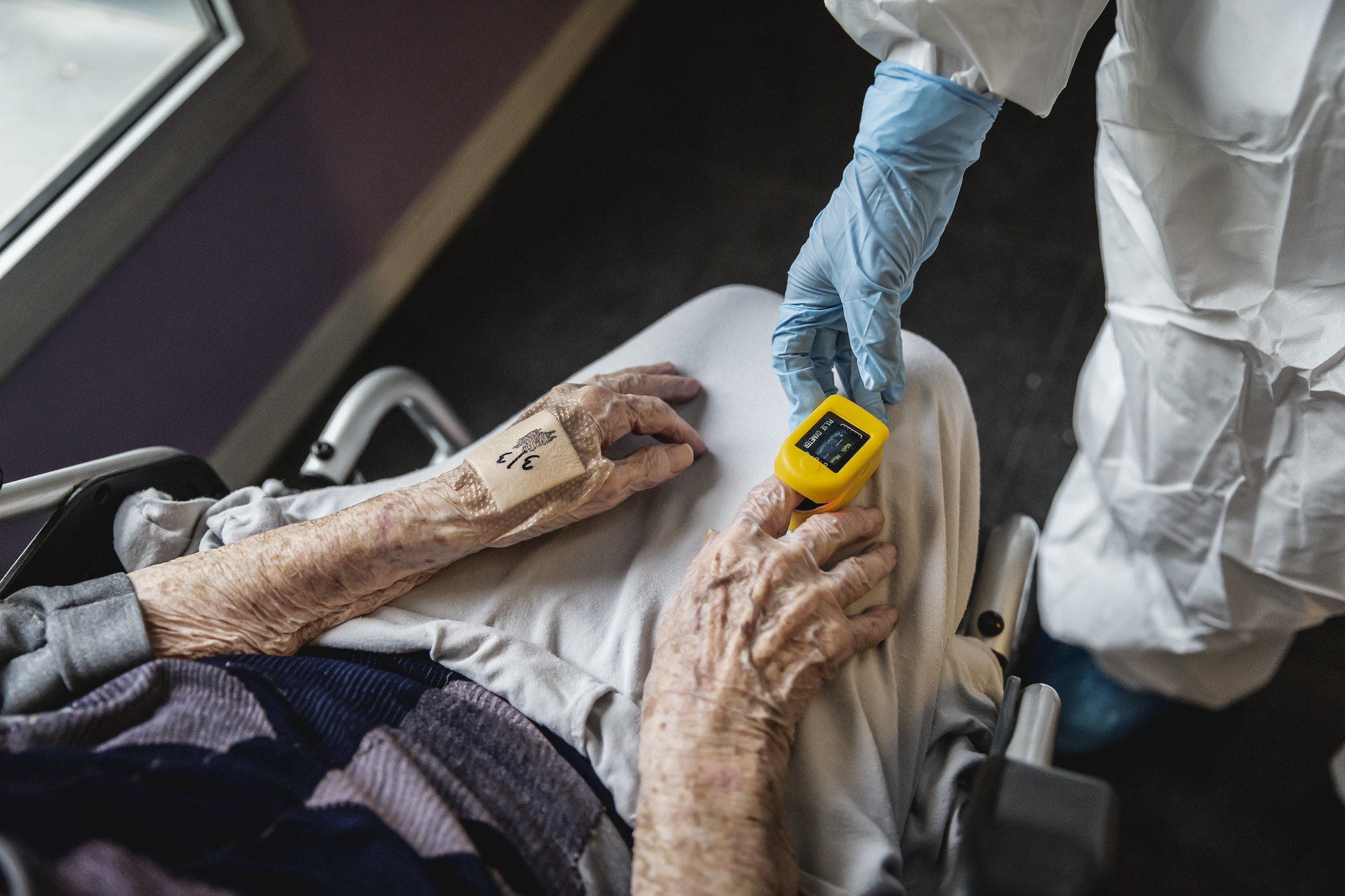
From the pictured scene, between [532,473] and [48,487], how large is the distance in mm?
498

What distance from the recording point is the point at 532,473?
913 mm

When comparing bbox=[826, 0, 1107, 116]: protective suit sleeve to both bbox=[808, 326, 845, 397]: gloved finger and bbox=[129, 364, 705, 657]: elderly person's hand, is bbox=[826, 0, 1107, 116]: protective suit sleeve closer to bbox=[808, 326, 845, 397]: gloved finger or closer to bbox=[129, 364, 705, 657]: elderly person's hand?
bbox=[808, 326, 845, 397]: gloved finger

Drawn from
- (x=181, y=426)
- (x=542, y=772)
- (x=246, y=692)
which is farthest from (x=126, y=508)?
(x=181, y=426)

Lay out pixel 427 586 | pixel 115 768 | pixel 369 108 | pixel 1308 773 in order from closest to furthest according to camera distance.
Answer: pixel 115 768 < pixel 427 586 < pixel 1308 773 < pixel 369 108

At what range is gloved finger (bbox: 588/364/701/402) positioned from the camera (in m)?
1.01

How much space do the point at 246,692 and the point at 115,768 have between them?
0.11 m

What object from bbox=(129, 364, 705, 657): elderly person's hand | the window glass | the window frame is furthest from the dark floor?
bbox=(129, 364, 705, 657): elderly person's hand

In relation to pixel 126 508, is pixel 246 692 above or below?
below

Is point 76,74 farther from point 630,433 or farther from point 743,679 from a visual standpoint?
point 743,679

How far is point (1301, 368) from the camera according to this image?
3.16 feet

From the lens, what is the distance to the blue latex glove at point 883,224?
92cm

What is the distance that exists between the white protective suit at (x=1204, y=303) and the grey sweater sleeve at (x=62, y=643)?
939 mm

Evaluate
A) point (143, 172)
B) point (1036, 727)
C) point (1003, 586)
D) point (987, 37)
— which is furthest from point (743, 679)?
point (143, 172)

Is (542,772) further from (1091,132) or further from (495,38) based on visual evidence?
(1091,132)
